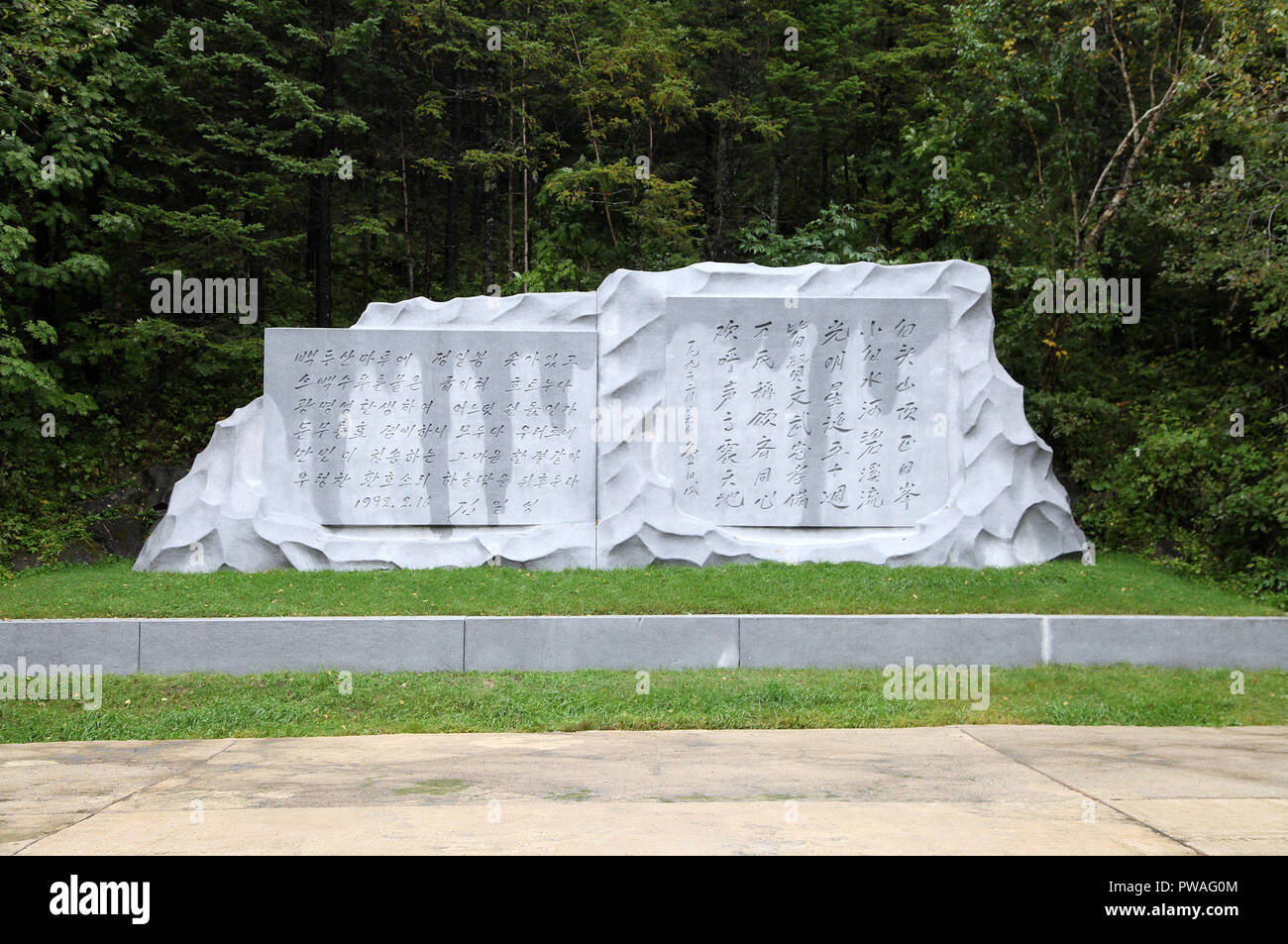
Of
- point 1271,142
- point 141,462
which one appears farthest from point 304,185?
point 1271,142

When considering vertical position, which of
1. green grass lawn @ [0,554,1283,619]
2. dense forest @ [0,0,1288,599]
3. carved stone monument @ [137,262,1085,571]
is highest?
dense forest @ [0,0,1288,599]

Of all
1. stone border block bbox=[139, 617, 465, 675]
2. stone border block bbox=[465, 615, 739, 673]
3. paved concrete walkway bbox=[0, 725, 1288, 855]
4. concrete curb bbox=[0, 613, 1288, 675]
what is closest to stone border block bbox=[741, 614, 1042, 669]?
concrete curb bbox=[0, 613, 1288, 675]

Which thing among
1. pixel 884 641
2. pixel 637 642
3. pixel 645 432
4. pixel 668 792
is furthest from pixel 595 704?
pixel 645 432

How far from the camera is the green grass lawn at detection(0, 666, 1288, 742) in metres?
6.25

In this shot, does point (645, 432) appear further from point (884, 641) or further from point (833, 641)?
point (884, 641)

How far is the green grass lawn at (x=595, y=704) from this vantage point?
20.5 ft

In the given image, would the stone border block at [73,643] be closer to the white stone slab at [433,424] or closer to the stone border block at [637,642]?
the white stone slab at [433,424]

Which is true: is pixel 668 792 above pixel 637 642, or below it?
below

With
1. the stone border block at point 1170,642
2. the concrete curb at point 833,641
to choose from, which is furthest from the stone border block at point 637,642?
the stone border block at point 1170,642

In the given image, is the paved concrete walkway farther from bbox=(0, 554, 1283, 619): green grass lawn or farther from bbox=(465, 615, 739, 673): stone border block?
bbox=(0, 554, 1283, 619): green grass lawn

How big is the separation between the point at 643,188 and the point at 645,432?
5.91m

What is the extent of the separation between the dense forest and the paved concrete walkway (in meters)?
4.55

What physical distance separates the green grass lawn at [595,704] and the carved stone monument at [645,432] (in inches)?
87.6

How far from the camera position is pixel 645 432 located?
9289 millimetres
